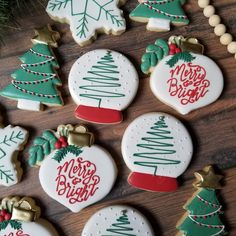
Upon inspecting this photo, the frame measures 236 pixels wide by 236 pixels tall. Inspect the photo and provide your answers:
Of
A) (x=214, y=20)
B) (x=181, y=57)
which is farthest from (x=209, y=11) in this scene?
(x=181, y=57)

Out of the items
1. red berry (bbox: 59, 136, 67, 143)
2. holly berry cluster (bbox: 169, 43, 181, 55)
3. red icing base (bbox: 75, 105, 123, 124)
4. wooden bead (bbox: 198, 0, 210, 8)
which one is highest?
wooden bead (bbox: 198, 0, 210, 8)

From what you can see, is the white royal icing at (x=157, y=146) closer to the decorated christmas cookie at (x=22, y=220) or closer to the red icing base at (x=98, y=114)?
the red icing base at (x=98, y=114)

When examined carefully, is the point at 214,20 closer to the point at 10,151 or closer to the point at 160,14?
the point at 160,14

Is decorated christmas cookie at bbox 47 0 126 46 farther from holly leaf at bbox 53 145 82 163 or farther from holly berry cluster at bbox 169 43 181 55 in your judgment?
holly leaf at bbox 53 145 82 163

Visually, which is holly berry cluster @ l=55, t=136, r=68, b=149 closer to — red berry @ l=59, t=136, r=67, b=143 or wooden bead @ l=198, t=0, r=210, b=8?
red berry @ l=59, t=136, r=67, b=143

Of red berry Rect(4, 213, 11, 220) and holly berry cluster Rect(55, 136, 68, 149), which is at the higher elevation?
holly berry cluster Rect(55, 136, 68, 149)

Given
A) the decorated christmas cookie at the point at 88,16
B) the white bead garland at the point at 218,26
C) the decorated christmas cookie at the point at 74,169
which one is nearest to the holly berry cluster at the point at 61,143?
the decorated christmas cookie at the point at 74,169

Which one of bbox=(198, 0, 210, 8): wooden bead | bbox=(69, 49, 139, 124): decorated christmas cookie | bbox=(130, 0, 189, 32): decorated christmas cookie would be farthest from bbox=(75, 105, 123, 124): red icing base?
bbox=(198, 0, 210, 8): wooden bead
